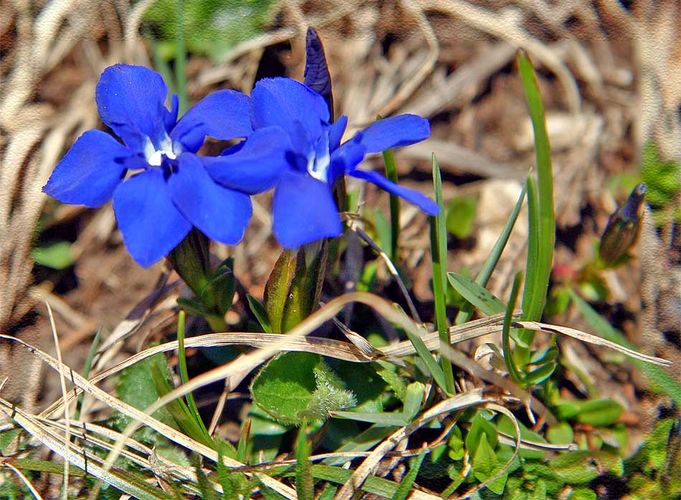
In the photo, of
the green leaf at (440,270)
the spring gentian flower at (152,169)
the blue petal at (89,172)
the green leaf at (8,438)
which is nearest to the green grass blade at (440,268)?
the green leaf at (440,270)

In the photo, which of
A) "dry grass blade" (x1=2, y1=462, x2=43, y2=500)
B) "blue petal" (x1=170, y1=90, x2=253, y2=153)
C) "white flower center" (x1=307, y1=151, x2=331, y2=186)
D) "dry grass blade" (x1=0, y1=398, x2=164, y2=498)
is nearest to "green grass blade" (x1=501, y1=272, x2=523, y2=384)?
"white flower center" (x1=307, y1=151, x2=331, y2=186)

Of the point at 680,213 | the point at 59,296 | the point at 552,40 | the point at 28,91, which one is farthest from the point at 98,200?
the point at 552,40

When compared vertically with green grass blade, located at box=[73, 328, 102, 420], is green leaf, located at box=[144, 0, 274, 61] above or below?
above

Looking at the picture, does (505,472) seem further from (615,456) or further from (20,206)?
(20,206)

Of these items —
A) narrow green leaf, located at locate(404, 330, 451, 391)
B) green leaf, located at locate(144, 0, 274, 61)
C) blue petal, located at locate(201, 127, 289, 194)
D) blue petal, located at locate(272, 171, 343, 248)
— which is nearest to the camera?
blue petal, located at locate(272, 171, 343, 248)

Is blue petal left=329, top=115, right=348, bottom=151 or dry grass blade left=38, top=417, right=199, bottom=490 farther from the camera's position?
dry grass blade left=38, top=417, right=199, bottom=490

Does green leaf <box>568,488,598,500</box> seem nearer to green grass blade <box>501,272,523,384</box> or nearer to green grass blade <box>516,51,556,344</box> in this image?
green grass blade <box>501,272,523,384</box>
